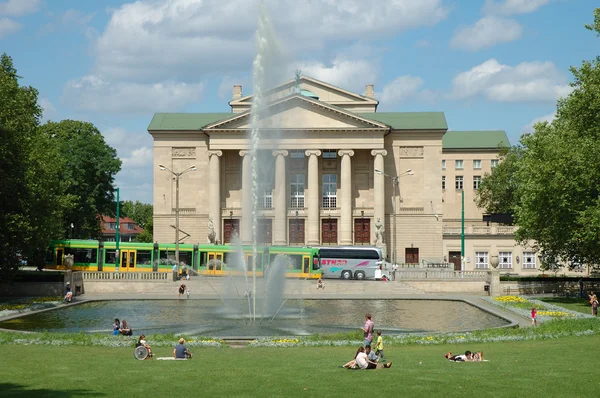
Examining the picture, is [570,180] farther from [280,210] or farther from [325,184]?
[325,184]

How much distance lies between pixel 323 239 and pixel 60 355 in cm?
7071

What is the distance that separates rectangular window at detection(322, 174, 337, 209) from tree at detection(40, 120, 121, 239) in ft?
80.9

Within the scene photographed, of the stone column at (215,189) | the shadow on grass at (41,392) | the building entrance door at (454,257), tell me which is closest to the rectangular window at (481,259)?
the building entrance door at (454,257)

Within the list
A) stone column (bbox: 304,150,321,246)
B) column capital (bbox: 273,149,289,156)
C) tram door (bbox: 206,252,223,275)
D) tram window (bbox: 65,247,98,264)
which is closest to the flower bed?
tram door (bbox: 206,252,223,275)

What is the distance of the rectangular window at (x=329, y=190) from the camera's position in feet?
321

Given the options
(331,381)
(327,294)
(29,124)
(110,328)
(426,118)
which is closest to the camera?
(331,381)

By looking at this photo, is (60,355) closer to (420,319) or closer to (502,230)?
(420,319)

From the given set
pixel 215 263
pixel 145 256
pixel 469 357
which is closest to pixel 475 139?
pixel 215 263

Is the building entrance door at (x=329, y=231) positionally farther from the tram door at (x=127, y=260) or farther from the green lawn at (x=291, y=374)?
the green lawn at (x=291, y=374)

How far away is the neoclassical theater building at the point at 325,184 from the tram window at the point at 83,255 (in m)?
19.1

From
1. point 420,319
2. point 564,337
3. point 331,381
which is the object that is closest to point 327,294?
point 420,319

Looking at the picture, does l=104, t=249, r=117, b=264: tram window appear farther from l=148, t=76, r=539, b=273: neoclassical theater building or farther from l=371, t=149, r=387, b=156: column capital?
l=371, t=149, r=387, b=156: column capital

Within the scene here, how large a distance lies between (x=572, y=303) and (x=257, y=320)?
24.3 m

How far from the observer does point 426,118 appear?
10200 cm
